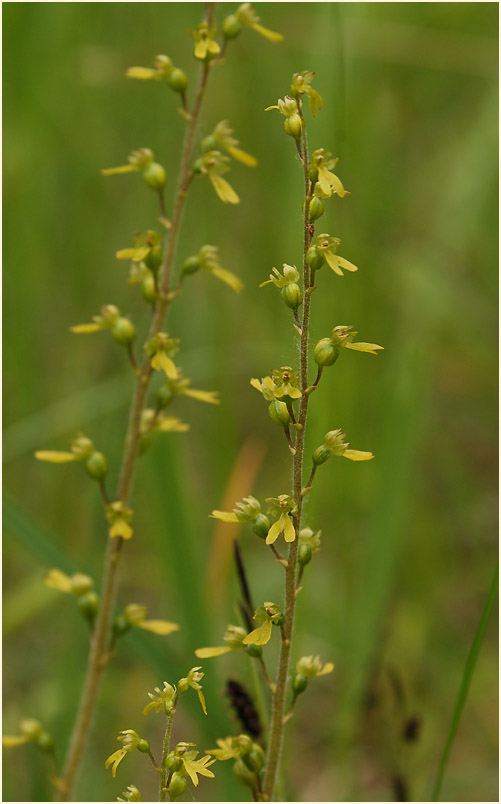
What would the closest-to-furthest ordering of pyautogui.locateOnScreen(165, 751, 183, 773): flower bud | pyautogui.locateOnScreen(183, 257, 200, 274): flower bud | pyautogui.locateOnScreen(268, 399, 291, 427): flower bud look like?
pyautogui.locateOnScreen(165, 751, 183, 773): flower bud, pyautogui.locateOnScreen(268, 399, 291, 427): flower bud, pyautogui.locateOnScreen(183, 257, 200, 274): flower bud

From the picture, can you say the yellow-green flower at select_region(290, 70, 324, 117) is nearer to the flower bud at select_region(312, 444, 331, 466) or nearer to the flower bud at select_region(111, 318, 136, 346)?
the flower bud at select_region(312, 444, 331, 466)

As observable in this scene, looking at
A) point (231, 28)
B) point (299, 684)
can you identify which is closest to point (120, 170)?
point (231, 28)

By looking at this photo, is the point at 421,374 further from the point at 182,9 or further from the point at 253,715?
the point at 182,9

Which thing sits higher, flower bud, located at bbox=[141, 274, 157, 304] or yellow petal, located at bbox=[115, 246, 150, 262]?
yellow petal, located at bbox=[115, 246, 150, 262]

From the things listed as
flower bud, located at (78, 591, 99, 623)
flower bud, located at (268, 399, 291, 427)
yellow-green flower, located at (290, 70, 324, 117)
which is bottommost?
flower bud, located at (78, 591, 99, 623)

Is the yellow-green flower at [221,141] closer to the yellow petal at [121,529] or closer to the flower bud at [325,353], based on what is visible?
the flower bud at [325,353]

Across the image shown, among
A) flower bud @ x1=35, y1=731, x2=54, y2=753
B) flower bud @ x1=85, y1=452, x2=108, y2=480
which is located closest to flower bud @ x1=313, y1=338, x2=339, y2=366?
flower bud @ x1=85, y1=452, x2=108, y2=480

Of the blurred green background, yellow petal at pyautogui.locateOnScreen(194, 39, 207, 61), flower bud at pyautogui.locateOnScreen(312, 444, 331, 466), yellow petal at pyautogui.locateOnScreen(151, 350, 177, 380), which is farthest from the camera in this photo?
the blurred green background

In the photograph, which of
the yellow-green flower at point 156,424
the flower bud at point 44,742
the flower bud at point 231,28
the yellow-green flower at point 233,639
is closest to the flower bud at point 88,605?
the flower bud at point 44,742
